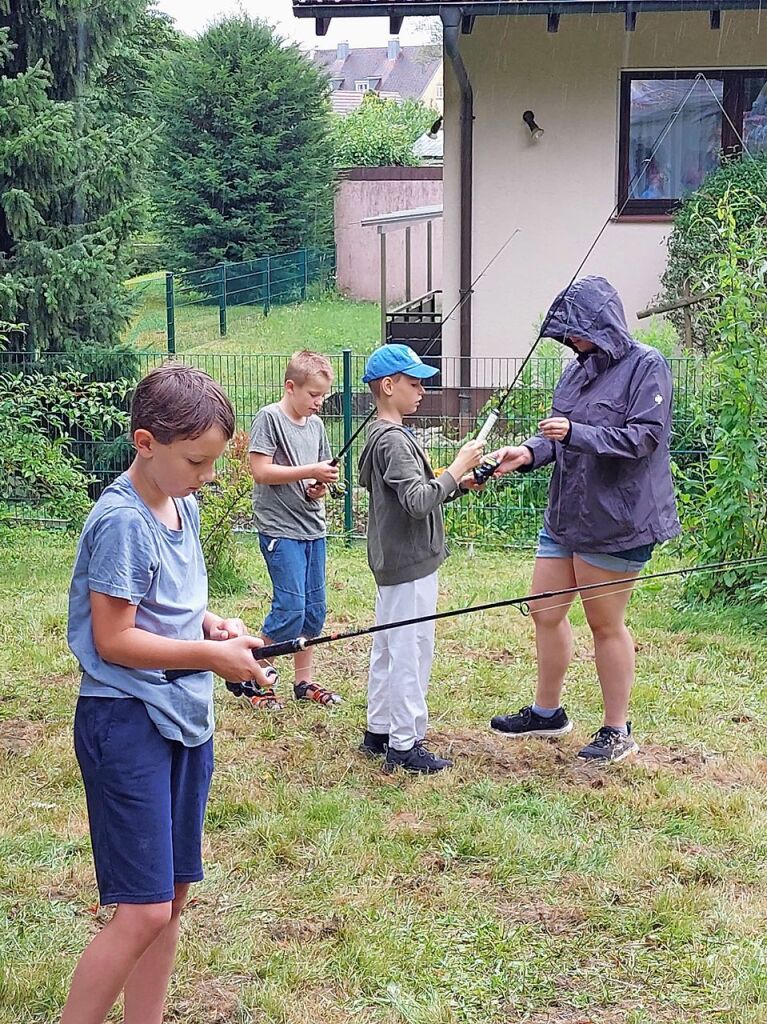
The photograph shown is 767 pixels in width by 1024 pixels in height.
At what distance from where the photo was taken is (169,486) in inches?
108

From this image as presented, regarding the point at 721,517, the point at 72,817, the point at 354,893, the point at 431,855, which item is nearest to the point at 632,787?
the point at 431,855

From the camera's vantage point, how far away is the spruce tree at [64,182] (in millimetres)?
10742

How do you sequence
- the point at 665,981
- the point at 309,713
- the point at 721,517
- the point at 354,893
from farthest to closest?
the point at 721,517 → the point at 309,713 → the point at 354,893 → the point at 665,981

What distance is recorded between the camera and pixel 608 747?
16.4 feet

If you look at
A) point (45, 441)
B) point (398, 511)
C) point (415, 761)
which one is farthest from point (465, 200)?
point (415, 761)

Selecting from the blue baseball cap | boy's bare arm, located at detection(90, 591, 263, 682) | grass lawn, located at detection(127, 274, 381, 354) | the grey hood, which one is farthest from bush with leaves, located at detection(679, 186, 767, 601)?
grass lawn, located at detection(127, 274, 381, 354)

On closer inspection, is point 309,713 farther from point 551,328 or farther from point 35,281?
point 35,281

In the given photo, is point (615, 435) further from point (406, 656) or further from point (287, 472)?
point (287, 472)

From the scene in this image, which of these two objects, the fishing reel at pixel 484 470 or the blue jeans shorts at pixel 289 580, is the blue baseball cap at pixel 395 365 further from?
the blue jeans shorts at pixel 289 580

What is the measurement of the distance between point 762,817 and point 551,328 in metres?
1.92

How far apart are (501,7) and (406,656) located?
8649 millimetres

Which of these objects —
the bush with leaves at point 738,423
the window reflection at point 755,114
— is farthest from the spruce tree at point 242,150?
the bush with leaves at point 738,423

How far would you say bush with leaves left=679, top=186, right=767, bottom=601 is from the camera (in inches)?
268

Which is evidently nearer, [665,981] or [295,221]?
[665,981]
